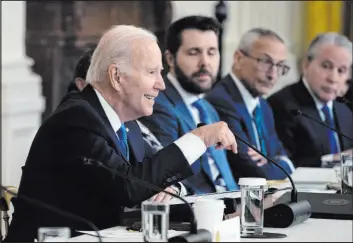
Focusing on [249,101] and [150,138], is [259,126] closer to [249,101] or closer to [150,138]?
[249,101]

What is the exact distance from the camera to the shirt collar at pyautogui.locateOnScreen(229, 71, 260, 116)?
5.94m

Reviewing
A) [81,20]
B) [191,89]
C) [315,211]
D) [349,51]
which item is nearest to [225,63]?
[81,20]

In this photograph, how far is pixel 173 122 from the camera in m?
5.08

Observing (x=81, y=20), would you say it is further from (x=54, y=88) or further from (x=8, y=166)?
(x=8, y=166)

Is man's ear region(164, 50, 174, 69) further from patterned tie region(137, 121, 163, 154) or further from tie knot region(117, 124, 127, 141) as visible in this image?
tie knot region(117, 124, 127, 141)

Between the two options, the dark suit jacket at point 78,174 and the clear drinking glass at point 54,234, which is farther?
the dark suit jacket at point 78,174

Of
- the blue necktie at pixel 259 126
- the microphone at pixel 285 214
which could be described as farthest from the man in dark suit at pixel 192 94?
the microphone at pixel 285 214

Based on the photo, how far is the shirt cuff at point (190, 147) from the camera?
3.36 meters

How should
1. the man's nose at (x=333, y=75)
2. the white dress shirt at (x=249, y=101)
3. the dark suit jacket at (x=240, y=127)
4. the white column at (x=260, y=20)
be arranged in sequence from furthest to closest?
the white column at (x=260, y=20), the man's nose at (x=333, y=75), the white dress shirt at (x=249, y=101), the dark suit jacket at (x=240, y=127)

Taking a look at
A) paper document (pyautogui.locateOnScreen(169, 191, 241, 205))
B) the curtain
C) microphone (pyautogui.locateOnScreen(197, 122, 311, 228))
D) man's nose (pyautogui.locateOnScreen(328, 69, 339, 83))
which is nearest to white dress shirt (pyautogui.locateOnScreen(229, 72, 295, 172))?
man's nose (pyautogui.locateOnScreen(328, 69, 339, 83))

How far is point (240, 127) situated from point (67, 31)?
2906mm

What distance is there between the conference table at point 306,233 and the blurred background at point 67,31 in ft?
11.4

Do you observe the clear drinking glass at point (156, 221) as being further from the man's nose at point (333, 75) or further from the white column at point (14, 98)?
the man's nose at point (333, 75)

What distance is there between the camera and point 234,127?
18.6 ft
